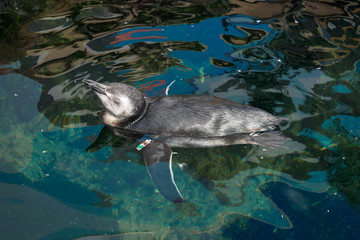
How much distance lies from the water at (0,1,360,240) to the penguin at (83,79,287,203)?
0.44 feet

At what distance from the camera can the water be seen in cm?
333

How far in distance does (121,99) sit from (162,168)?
2.84ft

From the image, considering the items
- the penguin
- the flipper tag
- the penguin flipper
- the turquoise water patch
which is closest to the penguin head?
the penguin

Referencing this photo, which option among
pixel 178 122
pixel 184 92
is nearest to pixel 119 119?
pixel 178 122

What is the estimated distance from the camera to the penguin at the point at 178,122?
12.2ft

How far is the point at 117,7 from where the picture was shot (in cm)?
594

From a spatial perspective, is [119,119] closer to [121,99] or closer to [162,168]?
[121,99]

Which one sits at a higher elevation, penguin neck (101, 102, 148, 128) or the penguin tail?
penguin neck (101, 102, 148, 128)

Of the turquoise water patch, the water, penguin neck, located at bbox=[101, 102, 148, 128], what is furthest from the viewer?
the turquoise water patch

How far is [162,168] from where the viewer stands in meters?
3.59

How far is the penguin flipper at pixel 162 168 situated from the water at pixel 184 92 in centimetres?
12

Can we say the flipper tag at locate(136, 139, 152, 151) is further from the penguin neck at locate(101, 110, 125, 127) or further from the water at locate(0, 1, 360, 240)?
the penguin neck at locate(101, 110, 125, 127)

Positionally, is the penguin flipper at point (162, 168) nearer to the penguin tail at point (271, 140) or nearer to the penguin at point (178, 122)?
the penguin at point (178, 122)

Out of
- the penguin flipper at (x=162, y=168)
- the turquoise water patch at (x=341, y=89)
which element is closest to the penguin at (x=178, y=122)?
the penguin flipper at (x=162, y=168)
